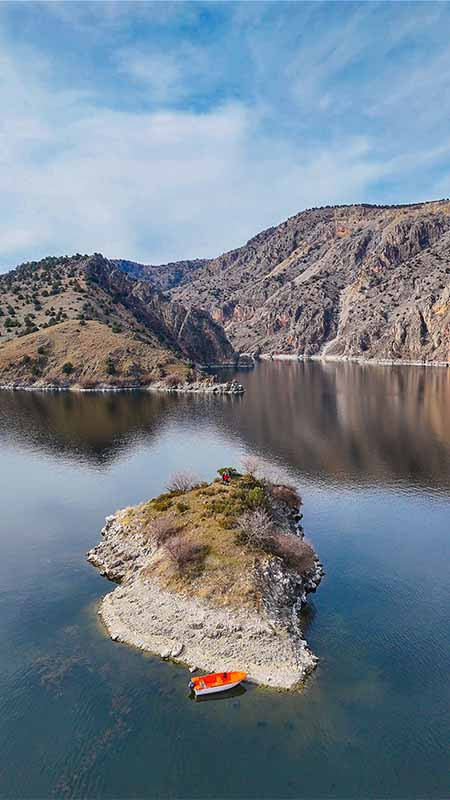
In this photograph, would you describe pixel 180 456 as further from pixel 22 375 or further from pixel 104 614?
pixel 22 375

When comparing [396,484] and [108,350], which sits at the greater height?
[108,350]

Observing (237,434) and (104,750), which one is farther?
(237,434)

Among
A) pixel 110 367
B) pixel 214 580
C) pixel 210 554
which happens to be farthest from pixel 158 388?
pixel 214 580

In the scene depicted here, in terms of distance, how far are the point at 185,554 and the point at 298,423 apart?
6718 centimetres

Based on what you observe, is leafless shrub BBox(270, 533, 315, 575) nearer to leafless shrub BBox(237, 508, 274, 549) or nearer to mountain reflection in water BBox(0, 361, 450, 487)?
leafless shrub BBox(237, 508, 274, 549)

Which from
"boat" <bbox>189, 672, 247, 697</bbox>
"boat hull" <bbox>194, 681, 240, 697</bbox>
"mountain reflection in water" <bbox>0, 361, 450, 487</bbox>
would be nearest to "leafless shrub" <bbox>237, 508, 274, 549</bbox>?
"boat" <bbox>189, 672, 247, 697</bbox>

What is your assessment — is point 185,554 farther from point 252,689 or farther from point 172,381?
point 172,381

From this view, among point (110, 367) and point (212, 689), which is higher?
point (110, 367)

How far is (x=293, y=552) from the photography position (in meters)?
42.5

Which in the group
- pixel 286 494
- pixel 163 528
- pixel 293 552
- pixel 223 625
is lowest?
pixel 223 625

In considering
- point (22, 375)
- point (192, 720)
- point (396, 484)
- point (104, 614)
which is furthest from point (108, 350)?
point (192, 720)

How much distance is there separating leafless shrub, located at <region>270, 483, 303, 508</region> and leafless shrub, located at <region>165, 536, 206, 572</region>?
629 inches

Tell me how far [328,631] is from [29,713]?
19258 mm

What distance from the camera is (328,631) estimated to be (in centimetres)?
3519
